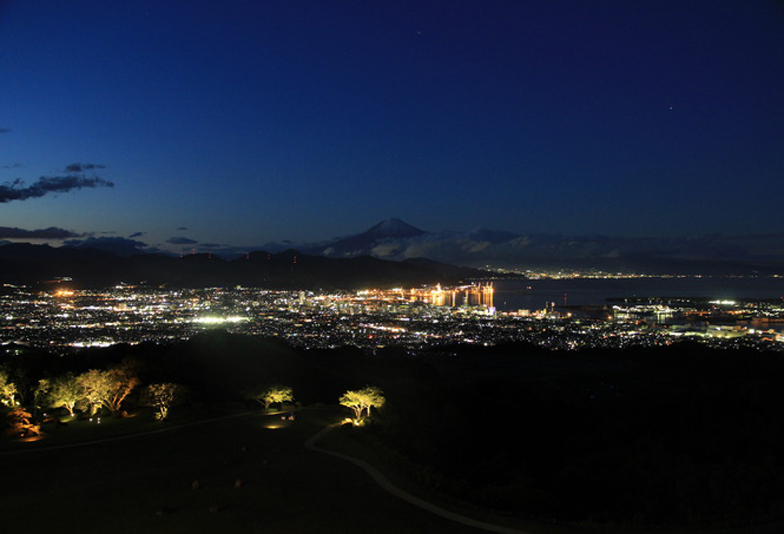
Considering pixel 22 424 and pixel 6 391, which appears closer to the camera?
pixel 22 424

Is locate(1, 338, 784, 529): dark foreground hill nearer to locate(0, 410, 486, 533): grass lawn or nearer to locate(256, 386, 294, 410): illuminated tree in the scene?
locate(256, 386, 294, 410): illuminated tree

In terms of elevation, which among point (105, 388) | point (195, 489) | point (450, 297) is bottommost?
point (450, 297)

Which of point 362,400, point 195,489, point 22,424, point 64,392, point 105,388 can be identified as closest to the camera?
point 195,489

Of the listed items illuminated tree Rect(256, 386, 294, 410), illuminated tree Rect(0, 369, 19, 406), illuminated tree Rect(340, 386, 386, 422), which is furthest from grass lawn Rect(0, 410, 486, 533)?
illuminated tree Rect(256, 386, 294, 410)

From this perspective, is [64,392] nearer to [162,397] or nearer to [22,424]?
[22,424]

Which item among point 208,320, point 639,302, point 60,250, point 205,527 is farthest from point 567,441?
point 60,250

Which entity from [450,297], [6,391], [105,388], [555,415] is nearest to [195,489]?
[105,388]

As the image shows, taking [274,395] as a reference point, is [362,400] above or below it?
above
